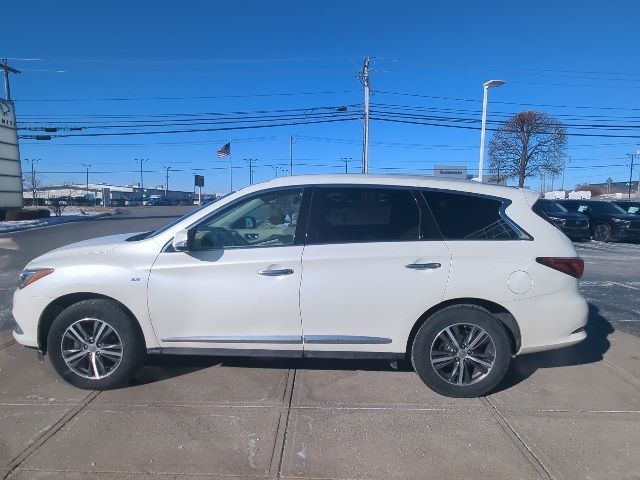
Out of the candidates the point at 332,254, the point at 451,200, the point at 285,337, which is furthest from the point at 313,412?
the point at 451,200

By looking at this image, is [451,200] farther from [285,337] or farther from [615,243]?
[615,243]

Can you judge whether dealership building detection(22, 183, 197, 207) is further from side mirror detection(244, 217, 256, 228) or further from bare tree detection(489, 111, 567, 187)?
side mirror detection(244, 217, 256, 228)

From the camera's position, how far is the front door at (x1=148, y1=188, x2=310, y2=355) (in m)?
3.73

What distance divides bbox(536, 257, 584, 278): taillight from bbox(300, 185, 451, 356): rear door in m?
0.78

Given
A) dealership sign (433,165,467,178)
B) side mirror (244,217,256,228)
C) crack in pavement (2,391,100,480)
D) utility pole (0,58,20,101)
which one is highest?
utility pole (0,58,20,101)

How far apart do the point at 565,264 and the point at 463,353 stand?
1072 mm

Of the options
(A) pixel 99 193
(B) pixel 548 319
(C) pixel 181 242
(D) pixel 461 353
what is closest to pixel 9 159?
(C) pixel 181 242

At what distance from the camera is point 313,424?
11.2ft

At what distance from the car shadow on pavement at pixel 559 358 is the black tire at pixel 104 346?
9.86 feet

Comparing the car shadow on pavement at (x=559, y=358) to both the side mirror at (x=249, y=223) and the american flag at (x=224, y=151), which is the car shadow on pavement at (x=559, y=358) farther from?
the american flag at (x=224, y=151)

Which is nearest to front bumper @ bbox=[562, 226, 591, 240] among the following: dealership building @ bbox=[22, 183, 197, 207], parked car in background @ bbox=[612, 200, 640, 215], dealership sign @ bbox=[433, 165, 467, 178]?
parked car in background @ bbox=[612, 200, 640, 215]

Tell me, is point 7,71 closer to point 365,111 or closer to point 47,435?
point 365,111

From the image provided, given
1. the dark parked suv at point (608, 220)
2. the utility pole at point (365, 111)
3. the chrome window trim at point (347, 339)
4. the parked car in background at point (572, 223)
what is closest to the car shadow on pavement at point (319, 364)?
the chrome window trim at point (347, 339)

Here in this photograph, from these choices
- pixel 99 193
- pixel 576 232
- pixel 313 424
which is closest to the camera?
pixel 313 424
